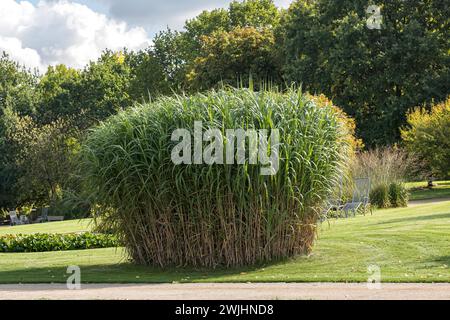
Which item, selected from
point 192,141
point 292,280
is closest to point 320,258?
point 292,280

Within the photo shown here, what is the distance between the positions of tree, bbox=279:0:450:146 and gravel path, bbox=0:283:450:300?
34.0m

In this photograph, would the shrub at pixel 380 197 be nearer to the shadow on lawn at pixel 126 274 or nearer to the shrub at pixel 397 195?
the shrub at pixel 397 195

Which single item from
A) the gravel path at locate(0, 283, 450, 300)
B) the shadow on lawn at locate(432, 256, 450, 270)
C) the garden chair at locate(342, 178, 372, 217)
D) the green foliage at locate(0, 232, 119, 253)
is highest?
the garden chair at locate(342, 178, 372, 217)

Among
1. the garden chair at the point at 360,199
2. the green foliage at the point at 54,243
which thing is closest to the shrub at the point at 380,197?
the garden chair at the point at 360,199

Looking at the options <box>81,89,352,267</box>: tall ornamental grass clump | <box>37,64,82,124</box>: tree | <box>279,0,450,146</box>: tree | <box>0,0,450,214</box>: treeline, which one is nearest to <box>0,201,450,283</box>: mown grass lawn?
<box>81,89,352,267</box>: tall ornamental grass clump

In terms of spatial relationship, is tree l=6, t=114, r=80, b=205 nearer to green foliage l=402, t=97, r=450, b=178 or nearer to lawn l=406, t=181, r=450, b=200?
lawn l=406, t=181, r=450, b=200

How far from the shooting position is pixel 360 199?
25516 millimetres

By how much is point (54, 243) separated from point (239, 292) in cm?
1051

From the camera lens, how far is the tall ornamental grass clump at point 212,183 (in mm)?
12422

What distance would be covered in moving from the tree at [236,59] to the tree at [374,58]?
396cm

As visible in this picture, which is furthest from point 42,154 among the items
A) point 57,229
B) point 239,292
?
point 239,292

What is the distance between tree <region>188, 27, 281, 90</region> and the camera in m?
51.0

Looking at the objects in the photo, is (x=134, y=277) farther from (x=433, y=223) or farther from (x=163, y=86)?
(x=163, y=86)

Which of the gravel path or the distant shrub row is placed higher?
the distant shrub row
